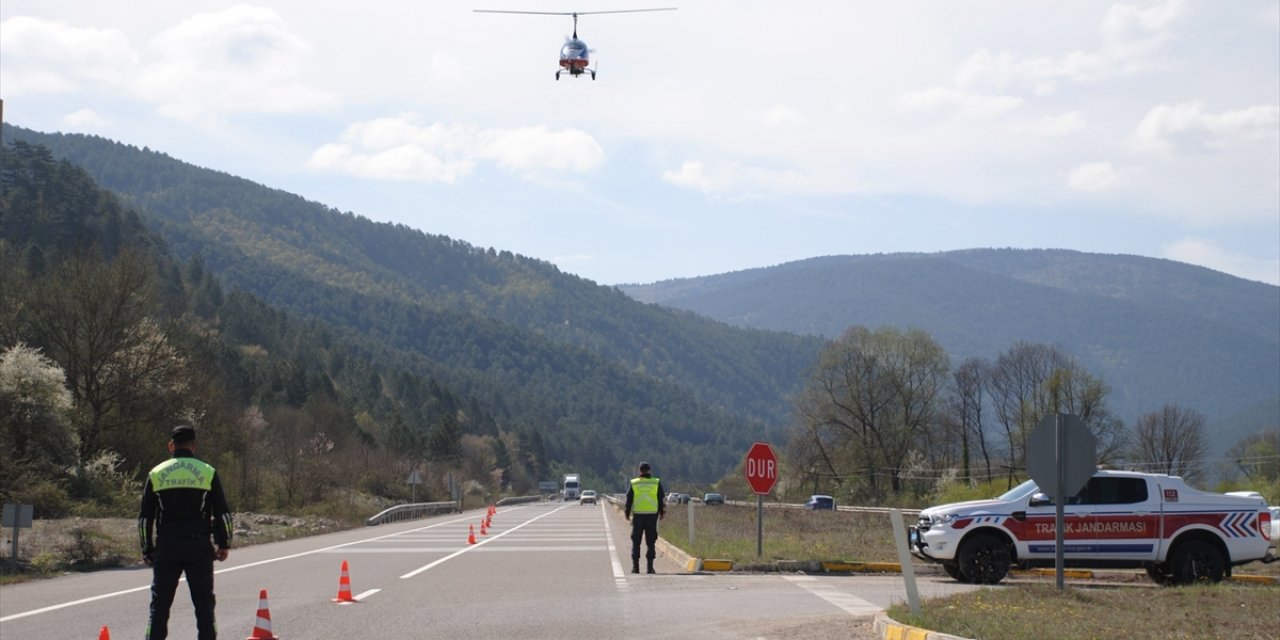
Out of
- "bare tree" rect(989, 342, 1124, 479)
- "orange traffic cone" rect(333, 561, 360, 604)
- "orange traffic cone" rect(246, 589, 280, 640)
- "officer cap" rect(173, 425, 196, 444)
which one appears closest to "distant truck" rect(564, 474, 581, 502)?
"bare tree" rect(989, 342, 1124, 479)

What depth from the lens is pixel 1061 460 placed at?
637 inches

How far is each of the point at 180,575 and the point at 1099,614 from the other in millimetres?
9545

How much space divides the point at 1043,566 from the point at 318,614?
471 inches

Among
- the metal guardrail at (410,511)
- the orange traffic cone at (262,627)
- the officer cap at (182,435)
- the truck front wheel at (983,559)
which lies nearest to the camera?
the officer cap at (182,435)

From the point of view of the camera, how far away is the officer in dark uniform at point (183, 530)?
10469 millimetres

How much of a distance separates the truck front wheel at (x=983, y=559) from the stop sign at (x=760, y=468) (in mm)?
5469

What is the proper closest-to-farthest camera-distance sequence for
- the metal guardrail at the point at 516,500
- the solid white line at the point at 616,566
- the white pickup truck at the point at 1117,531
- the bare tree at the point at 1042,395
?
the solid white line at the point at 616,566 < the white pickup truck at the point at 1117,531 < the bare tree at the point at 1042,395 < the metal guardrail at the point at 516,500

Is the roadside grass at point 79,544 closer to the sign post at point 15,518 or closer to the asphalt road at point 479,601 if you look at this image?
the sign post at point 15,518

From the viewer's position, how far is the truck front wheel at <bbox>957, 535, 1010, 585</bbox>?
2058 cm

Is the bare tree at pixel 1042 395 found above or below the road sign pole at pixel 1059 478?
above

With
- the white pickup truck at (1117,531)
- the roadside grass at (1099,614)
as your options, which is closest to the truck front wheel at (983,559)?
the white pickup truck at (1117,531)

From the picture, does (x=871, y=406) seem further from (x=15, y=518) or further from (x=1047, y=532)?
(x=15, y=518)

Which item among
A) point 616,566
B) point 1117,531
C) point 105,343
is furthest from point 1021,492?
point 105,343

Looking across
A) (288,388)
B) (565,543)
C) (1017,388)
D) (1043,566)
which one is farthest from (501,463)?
(1043,566)
